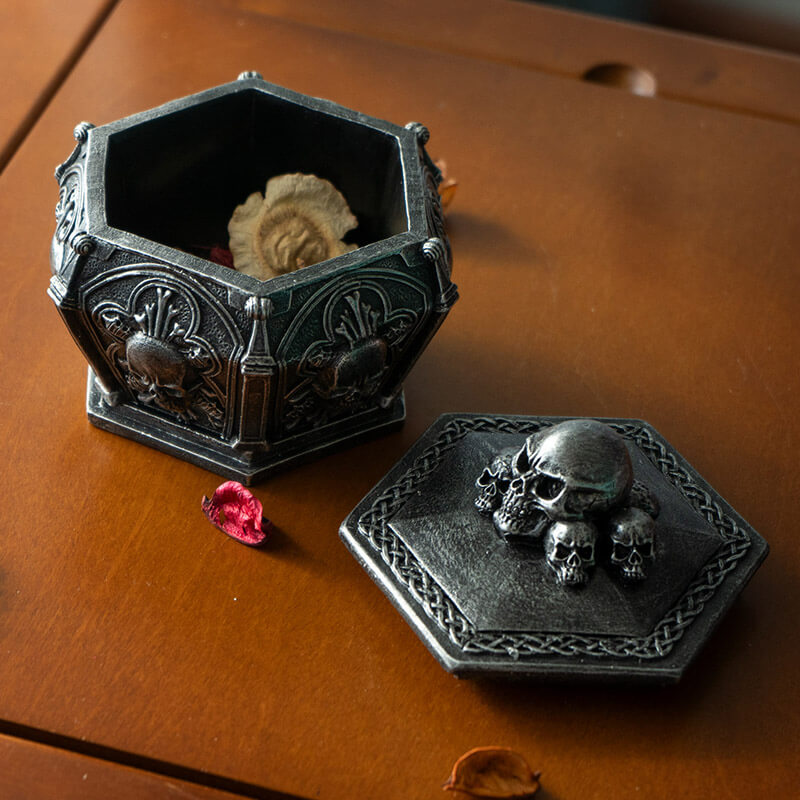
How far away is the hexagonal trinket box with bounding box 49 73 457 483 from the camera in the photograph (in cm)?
69

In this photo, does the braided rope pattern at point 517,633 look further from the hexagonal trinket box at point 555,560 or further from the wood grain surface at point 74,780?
the wood grain surface at point 74,780

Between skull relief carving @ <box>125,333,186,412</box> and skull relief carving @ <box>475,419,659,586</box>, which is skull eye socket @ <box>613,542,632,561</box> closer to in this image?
skull relief carving @ <box>475,419,659,586</box>

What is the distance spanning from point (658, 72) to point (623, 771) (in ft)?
2.68

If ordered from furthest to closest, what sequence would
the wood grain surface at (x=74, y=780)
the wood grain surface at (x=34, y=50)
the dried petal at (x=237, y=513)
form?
1. the wood grain surface at (x=34, y=50)
2. the dried petal at (x=237, y=513)
3. the wood grain surface at (x=74, y=780)

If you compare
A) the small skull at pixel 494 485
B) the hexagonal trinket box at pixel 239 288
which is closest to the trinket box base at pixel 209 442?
the hexagonal trinket box at pixel 239 288

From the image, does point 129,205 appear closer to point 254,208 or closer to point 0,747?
point 254,208

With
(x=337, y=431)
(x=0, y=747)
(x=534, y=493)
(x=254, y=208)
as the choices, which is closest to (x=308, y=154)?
(x=254, y=208)

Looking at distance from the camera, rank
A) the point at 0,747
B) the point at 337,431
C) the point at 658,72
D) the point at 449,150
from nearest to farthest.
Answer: the point at 0,747, the point at 337,431, the point at 449,150, the point at 658,72

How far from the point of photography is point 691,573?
71cm

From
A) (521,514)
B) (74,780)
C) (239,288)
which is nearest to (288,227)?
(239,288)

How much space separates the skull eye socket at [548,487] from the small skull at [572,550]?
2 cm

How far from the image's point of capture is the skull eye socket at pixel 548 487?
69cm

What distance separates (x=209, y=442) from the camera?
0.78 metres

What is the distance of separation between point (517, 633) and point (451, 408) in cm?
24
